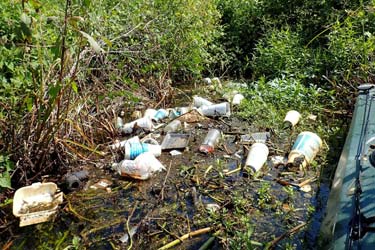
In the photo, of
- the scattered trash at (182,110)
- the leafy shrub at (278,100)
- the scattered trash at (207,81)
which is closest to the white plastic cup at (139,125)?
the scattered trash at (182,110)

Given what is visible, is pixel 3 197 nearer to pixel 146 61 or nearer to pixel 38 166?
pixel 38 166

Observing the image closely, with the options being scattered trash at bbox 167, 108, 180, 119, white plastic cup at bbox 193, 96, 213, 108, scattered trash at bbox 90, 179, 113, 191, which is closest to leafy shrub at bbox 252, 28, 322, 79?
white plastic cup at bbox 193, 96, 213, 108

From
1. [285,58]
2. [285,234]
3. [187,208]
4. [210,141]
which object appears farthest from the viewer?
[285,58]

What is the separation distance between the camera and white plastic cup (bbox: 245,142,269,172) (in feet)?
10.4

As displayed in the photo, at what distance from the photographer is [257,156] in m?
3.25

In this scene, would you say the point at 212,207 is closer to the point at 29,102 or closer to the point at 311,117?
the point at 29,102

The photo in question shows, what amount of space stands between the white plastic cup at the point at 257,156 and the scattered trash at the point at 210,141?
0.37 meters

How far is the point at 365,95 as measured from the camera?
3.14 metres

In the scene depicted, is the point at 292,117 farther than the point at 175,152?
Yes

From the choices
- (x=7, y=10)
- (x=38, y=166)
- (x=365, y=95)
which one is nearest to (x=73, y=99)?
(x=38, y=166)

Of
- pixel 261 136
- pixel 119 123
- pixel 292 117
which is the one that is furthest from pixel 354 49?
pixel 119 123

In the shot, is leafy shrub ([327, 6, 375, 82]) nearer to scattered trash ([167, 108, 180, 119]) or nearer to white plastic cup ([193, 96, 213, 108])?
white plastic cup ([193, 96, 213, 108])

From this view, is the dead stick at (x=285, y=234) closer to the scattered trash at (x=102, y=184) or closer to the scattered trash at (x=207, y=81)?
the scattered trash at (x=102, y=184)

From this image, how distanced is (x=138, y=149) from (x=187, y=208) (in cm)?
77
